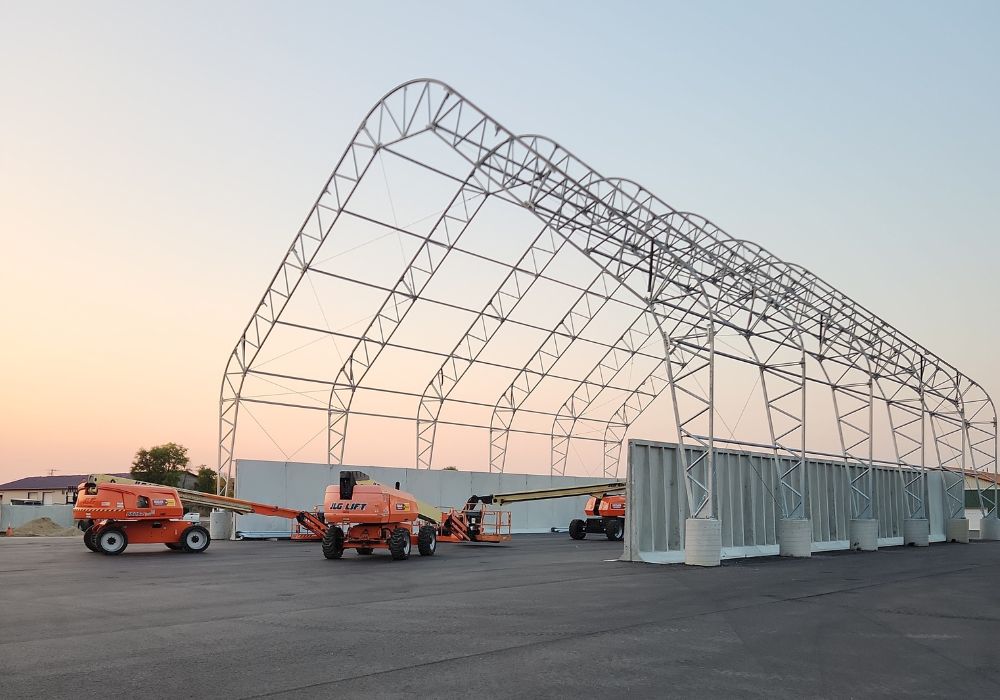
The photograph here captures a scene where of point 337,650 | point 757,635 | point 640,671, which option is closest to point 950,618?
point 757,635

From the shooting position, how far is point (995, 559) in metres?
29.0

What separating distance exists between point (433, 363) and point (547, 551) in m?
12.5

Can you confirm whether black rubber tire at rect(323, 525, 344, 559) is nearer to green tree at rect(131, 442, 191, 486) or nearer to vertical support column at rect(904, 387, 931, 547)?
vertical support column at rect(904, 387, 931, 547)

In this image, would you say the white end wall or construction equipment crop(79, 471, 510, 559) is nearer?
construction equipment crop(79, 471, 510, 559)

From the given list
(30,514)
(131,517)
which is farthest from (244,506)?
(30,514)

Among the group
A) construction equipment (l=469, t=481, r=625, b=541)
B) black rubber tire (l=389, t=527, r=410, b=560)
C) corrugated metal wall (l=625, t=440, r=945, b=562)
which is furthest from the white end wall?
corrugated metal wall (l=625, t=440, r=945, b=562)

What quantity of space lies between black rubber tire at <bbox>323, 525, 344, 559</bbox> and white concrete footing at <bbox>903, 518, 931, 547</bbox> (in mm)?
26011

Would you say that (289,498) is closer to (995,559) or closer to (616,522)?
(616,522)

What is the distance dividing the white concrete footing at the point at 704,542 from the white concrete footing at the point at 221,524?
2004cm

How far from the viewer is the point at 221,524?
36.0 m

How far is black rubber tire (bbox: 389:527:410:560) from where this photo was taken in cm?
2548

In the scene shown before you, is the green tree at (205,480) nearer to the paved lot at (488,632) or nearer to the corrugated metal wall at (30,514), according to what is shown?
the corrugated metal wall at (30,514)

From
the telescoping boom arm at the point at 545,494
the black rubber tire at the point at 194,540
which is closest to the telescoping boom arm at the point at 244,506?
the black rubber tire at the point at 194,540

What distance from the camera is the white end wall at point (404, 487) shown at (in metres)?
37.2
